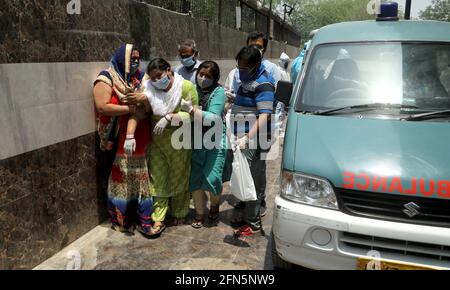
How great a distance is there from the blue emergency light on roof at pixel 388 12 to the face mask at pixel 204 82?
1771mm

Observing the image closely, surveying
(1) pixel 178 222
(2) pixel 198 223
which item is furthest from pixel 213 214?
(1) pixel 178 222

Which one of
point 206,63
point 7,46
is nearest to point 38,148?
point 7,46

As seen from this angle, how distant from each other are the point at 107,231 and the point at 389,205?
2.76 meters

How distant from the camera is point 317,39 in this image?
3.66 metres

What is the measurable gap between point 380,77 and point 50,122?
2.76 metres

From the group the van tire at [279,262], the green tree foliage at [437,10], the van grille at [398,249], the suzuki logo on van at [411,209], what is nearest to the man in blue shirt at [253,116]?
the van tire at [279,262]

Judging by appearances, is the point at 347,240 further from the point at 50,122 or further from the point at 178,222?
the point at 50,122

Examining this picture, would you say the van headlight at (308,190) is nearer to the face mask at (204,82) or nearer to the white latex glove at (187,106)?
the white latex glove at (187,106)

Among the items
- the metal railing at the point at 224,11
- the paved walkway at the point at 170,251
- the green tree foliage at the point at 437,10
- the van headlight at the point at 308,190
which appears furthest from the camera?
the green tree foliage at the point at 437,10

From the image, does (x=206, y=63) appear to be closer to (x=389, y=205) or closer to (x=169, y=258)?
(x=169, y=258)

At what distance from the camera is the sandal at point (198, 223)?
4.04 metres

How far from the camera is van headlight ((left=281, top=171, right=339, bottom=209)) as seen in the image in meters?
2.45

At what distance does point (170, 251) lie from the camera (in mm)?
3547
